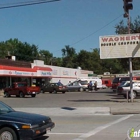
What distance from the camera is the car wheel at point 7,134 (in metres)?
9.19

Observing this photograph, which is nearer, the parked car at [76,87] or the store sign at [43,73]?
the parked car at [76,87]

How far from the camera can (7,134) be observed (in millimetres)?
9266

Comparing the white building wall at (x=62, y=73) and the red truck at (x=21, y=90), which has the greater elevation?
the white building wall at (x=62, y=73)

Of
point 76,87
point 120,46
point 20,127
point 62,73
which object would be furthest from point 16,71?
point 20,127

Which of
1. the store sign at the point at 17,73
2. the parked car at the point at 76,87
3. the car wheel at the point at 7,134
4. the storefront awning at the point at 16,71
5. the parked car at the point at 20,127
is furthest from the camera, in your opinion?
the parked car at the point at 76,87

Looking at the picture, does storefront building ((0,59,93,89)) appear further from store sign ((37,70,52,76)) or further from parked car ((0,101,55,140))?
parked car ((0,101,55,140))

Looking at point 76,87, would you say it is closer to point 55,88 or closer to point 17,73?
point 55,88

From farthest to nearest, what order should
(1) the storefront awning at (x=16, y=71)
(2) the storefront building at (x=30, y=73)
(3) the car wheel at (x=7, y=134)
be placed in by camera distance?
(2) the storefront building at (x=30, y=73) → (1) the storefront awning at (x=16, y=71) → (3) the car wheel at (x=7, y=134)

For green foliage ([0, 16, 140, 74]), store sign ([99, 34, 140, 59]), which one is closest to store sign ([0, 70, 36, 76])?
store sign ([99, 34, 140, 59])

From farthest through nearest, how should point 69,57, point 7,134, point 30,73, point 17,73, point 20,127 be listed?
point 69,57 < point 30,73 < point 17,73 < point 7,134 < point 20,127

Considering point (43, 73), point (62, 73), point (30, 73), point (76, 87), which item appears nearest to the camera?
point (30, 73)

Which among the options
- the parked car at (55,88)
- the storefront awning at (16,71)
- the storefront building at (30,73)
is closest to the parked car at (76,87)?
the parked car at (55,88)

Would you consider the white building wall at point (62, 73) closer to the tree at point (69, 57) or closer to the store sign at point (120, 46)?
the store sign at point (120, 46)

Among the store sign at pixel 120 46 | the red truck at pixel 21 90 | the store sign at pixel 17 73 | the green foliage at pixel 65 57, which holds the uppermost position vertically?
the green foliage at pixel 65 57
